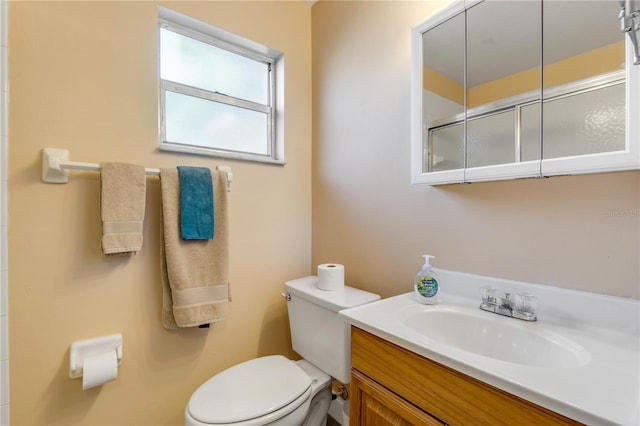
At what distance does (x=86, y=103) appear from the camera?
1143 mm

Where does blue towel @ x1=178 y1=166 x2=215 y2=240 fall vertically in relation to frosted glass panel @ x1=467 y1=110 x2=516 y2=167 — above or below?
below

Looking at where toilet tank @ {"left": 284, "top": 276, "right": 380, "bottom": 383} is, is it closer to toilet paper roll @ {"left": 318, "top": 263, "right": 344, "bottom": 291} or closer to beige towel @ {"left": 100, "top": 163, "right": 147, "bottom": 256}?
toilet paper roll @ {"left": 318, "top": 263, "right": 344, "bottom": 291}

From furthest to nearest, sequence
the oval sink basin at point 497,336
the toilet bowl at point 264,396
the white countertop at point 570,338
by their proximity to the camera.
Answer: the toilet bowl at point 264,396 → the oval sink basin at point 497,336 → the white countertop at point 570,338

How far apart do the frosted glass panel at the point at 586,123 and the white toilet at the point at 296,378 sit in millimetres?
866

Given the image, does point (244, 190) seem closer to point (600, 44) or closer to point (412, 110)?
point (412, 110)

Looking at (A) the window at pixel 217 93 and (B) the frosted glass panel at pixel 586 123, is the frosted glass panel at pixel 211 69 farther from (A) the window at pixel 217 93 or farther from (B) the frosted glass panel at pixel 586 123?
(B) the frosted glass panel at pixel 586 123

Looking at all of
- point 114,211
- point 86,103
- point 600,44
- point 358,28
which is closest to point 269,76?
point 358,28

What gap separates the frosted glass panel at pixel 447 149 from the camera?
1.05 meters

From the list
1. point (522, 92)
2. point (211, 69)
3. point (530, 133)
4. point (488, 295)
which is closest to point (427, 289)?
point (488, 295)

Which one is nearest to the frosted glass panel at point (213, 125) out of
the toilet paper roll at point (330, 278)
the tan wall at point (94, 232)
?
the tan wall at point (94, 232)

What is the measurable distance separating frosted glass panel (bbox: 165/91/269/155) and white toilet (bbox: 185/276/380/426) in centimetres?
88

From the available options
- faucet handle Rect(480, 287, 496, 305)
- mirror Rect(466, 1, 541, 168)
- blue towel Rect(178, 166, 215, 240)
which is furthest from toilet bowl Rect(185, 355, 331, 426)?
mirror Rect(466, 1, 541, 168)

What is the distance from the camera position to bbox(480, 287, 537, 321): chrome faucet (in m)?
0.86

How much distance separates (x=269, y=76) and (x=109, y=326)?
158cm
